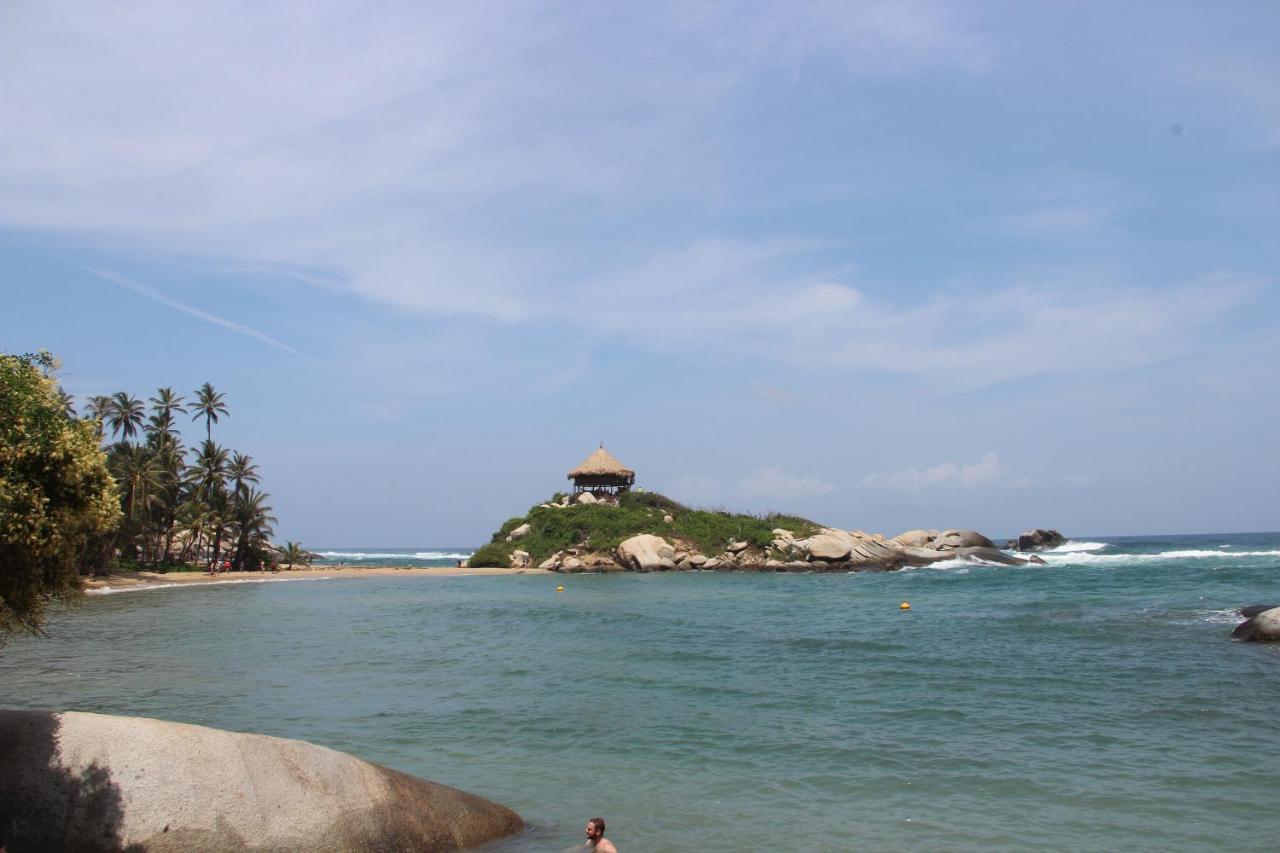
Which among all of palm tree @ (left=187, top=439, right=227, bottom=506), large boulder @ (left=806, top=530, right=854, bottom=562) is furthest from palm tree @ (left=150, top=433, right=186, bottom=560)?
large boulder @ (left=806, top=530, right=854, bottom=562)

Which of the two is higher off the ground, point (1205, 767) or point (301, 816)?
point (301, 816)

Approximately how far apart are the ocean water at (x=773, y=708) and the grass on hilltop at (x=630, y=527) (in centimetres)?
3617

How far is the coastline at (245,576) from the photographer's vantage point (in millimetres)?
56666

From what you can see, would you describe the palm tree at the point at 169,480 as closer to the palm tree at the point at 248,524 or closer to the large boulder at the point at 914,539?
the palm tree at the point at 248,524

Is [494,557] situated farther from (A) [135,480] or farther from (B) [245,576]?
(A) [135,480]

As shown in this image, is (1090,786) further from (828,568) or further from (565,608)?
(828,568)

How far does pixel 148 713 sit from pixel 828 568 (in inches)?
2214

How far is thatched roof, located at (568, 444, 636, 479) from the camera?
81.6 meters

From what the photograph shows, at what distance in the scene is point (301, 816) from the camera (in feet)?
28.1

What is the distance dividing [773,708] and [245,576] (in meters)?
59.3

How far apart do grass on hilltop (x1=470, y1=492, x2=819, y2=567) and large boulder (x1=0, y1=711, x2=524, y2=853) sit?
6265cm

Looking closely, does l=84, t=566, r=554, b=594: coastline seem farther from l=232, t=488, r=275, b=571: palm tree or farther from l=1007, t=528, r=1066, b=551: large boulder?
l=1007, t=528, r=1066, b=551: large boulder

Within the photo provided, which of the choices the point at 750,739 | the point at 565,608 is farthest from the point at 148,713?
the point at 565,608

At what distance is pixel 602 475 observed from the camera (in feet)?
268
